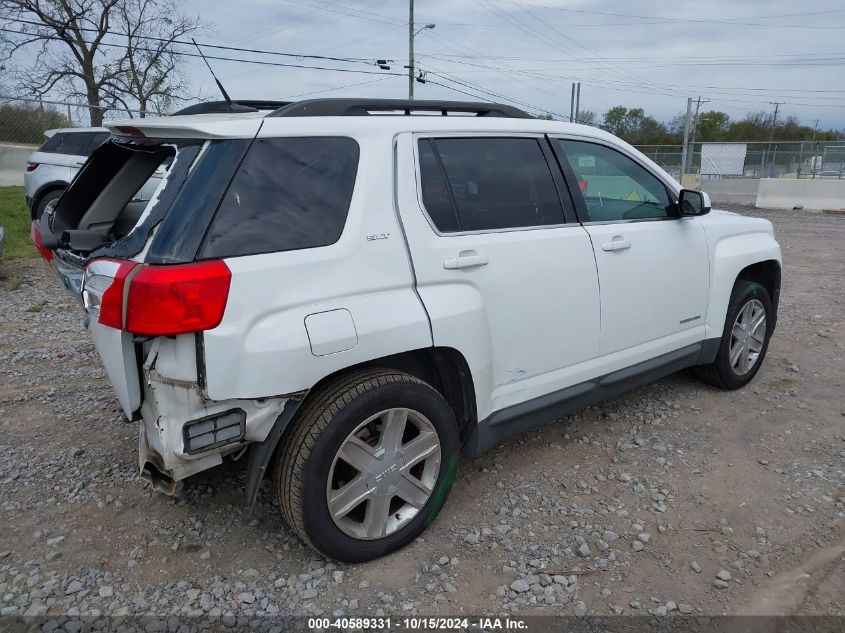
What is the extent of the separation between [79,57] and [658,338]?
99.1 ft

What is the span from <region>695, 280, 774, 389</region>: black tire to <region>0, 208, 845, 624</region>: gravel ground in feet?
0.49

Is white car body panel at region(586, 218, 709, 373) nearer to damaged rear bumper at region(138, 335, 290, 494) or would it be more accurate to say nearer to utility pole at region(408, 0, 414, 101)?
damaged rear bumper at region(138, 335, 290, 494)

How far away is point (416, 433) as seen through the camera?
2.91 metres

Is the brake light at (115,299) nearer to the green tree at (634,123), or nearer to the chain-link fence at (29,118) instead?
Result: the chain-link fence at (29,118)

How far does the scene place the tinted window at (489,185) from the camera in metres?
2.98

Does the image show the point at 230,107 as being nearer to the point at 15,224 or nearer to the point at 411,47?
the point at 15,224

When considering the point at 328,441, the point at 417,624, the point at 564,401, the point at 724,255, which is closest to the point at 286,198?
the point at 328,441

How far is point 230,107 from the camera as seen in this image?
3105 millimetres

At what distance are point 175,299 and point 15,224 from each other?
11293 millimetres

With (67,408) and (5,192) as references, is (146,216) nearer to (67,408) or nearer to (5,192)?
(67,408)

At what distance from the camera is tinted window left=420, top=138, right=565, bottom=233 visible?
9.77 feet

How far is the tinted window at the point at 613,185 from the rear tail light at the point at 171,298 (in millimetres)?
2080

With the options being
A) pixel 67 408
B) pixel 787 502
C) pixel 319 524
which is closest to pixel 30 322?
pixel 67 408

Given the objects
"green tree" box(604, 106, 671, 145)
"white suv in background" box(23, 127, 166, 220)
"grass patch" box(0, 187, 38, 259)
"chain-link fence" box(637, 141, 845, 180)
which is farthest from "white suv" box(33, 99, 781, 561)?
"green tree" box(604, 106, 671, 145)
